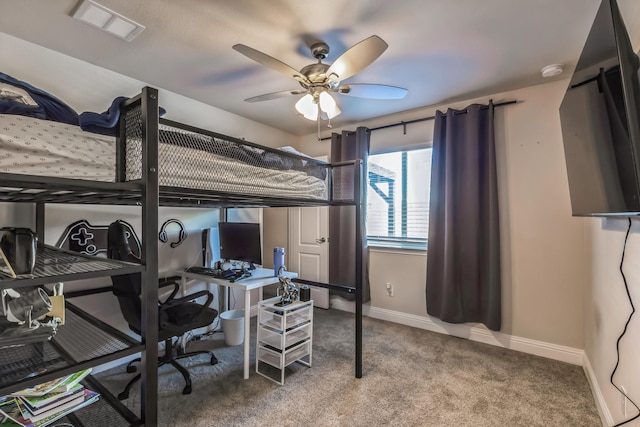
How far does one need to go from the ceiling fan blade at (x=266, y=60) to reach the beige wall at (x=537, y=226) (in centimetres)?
195

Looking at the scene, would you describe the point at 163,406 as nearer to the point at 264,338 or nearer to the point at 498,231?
the point at 264,338

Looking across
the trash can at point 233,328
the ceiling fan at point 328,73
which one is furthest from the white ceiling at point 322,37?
the trash can at point 233,328

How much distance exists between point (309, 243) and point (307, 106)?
2074 mm

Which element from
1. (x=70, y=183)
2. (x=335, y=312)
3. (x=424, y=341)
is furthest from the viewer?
(x=335, y=312)

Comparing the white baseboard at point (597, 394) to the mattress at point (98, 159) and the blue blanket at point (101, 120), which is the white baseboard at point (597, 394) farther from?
the blue blanket at point (101, 120)

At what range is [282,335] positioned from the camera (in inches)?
82.3

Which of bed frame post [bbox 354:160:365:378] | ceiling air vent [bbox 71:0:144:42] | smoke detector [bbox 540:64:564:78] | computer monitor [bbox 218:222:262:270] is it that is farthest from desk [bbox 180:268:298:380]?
smoke detector [bbox 540:64:564:78]

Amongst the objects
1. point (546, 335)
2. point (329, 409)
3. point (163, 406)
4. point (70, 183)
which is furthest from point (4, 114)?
point (546, 335)

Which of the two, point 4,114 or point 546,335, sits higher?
point 4,114

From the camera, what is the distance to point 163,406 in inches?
72.6

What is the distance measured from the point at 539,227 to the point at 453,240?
27.4 inches

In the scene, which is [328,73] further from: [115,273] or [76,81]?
[76,81]

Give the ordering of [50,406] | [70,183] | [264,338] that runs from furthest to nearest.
Answer: [264,338] → [50,406] → [70,183]

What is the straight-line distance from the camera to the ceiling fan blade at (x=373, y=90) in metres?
1.98
